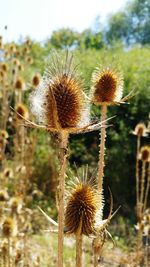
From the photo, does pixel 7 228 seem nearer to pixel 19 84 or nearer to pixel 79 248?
pixel 79 248

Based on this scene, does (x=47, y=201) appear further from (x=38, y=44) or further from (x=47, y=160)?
(x=38, y=44)

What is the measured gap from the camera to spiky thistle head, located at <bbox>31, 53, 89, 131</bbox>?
1662mm

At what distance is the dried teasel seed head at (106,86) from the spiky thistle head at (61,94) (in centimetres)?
31

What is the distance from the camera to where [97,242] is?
6.44 feet

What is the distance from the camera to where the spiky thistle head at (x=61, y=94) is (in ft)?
5.45

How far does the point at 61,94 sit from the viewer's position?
5.74ft

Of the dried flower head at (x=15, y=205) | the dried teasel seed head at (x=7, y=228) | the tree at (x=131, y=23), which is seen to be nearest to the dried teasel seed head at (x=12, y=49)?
the dried flower head at (x=15, y=205)

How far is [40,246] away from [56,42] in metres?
20.1

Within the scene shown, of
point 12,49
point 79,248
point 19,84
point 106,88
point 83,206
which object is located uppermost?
point 12,49

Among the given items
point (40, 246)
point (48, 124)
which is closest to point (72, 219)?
point (48, 124)

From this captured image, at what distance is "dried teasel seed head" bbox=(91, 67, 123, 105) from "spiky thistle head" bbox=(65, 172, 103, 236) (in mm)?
388

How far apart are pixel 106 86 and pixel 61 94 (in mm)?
423

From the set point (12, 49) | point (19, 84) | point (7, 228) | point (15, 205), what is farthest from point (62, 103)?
point (12, 49)

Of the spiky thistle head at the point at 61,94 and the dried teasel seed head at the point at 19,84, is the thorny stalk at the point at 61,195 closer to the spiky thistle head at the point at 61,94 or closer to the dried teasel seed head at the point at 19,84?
the spiky thistle head at the point at 61,94
